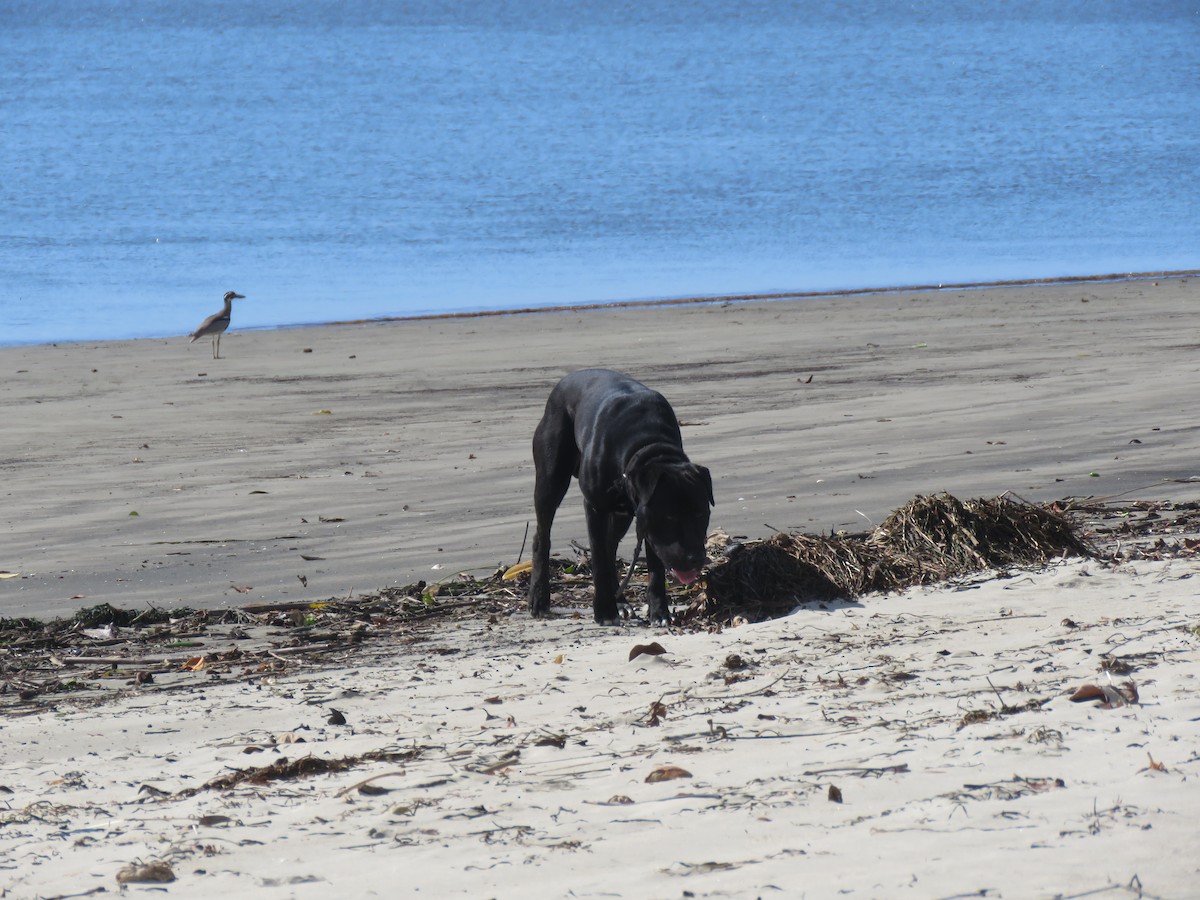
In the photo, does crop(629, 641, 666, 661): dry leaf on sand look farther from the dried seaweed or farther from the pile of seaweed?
the dried seaweed

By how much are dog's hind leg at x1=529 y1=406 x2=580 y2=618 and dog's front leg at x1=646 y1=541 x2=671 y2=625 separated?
58 centimetres

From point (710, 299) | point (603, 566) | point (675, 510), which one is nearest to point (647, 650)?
point (675, 510)

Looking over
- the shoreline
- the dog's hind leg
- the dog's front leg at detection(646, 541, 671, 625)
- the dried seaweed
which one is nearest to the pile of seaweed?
the dog's front leg at detection(646, 541, 671, 625)

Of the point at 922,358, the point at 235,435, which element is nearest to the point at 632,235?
the point at 922,358

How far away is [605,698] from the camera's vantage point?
18.0ft

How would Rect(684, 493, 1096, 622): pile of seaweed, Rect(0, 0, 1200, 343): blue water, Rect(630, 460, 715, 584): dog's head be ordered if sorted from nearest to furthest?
Rect(630, 460, 715, 584): dog's head < Rect(684, 493, 1096, 622): pile of seaweed < Rect(0, 0, 1200, 343): blue water

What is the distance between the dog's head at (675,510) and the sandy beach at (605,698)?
39cm

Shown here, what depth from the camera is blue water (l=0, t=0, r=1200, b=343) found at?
3400 centimetres

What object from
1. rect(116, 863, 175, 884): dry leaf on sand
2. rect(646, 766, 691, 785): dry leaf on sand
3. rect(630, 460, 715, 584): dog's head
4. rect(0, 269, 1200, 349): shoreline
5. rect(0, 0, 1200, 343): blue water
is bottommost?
rect(116, 863, 175, 884): dry leaf on sand

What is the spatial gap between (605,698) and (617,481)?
5.89ft

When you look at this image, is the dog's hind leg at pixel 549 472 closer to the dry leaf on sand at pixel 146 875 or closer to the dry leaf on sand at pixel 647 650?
the dry leaf on sand at pixel 647 650

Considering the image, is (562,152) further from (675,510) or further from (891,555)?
(675,510)

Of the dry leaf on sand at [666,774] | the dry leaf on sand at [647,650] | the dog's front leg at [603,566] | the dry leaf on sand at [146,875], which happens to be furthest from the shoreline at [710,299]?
the dry leaf on sand at [146,875]

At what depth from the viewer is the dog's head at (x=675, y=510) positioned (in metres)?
6.79
